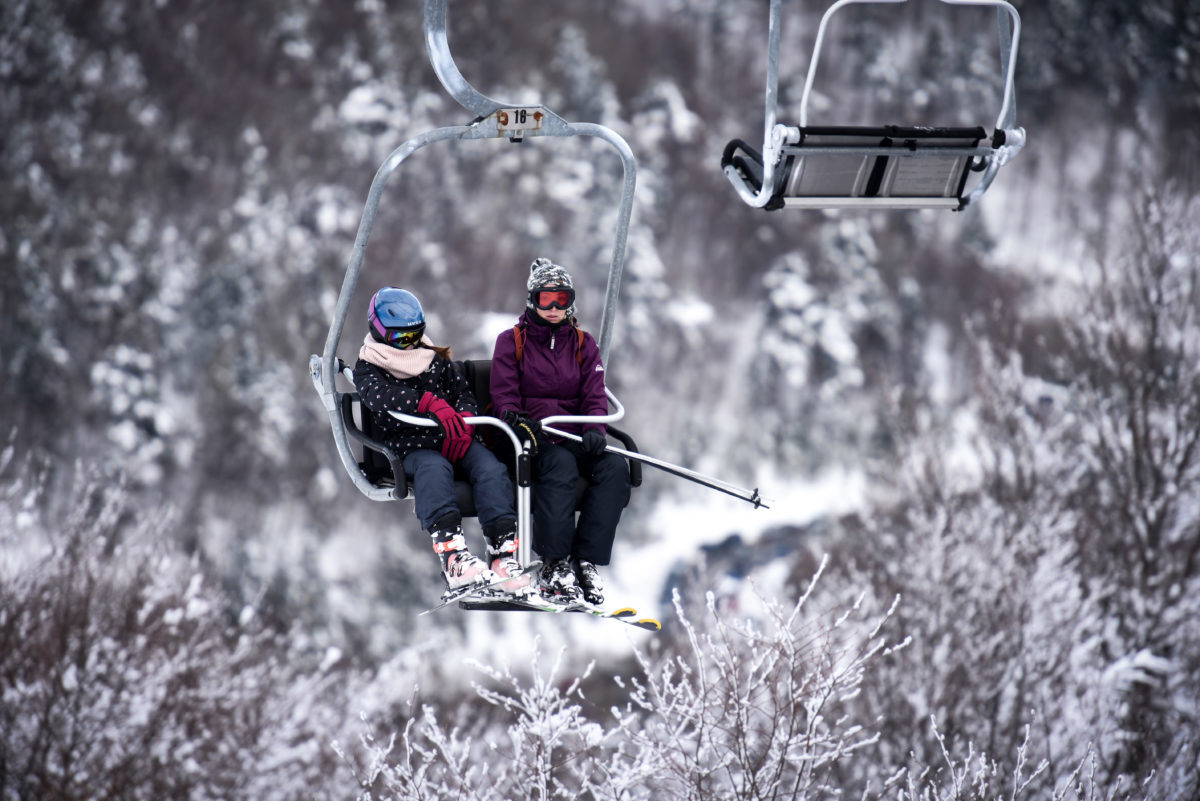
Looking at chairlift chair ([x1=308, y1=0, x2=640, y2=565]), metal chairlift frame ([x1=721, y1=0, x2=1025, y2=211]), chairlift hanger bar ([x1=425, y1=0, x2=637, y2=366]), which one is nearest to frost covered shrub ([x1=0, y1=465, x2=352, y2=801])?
chairlift chair ([x1=308, y1=0, x2=640, y2=565])

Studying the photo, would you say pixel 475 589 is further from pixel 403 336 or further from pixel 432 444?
pixel 403 336

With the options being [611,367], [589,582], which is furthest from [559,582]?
[611,367]

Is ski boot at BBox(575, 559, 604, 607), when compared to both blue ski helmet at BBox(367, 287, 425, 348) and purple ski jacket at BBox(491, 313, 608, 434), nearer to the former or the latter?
purple ski jacket at BBox(491, 313, 608, 434)

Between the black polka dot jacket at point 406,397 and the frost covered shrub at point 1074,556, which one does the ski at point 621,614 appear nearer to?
the black polka dot jacket at point 406,397

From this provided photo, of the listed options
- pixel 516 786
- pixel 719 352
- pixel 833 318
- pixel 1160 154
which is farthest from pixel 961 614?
pixel 1160 154

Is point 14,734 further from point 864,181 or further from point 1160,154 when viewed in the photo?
point 1160,154

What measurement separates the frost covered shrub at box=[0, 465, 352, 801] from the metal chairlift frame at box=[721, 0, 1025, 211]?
12161 mm

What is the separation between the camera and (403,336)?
18.0 feet

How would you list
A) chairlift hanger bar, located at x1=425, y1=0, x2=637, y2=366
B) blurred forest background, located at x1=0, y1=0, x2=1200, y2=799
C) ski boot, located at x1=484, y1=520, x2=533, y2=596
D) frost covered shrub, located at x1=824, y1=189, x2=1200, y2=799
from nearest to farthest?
chairlift hanger bar, located at x1=425, y1=0, x2=637, y2=366, ski boot, located at x1=484, y1=520, x2=533, y2=596, frost covered shrub, located at x1=824, y1=189, x2=1200, y2=799, blurred forest background, located at x1=0, y1=0, x2=1200, y2=799

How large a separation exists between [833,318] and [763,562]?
6851mm

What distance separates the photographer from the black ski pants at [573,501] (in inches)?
215

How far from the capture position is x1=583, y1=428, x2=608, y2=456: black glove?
5.43m

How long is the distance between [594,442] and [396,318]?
3.25 feet

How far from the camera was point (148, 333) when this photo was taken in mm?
32469
